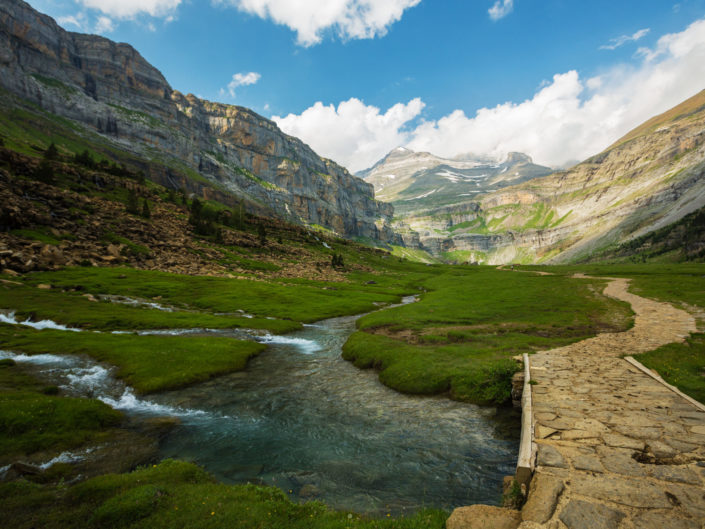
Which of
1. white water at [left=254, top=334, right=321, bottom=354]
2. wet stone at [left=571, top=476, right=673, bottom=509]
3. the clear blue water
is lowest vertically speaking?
white water at [left=254, top=334, right=321, bottom=354]

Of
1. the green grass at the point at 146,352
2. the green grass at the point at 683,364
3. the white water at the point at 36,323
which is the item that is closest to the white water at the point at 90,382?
the green grass at the point at 146,352

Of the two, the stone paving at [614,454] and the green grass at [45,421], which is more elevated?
the stone paving at [614,454]

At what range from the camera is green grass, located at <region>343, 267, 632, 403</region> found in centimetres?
2130

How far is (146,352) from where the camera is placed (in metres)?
26.6

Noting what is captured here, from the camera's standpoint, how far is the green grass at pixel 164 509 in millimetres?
8195

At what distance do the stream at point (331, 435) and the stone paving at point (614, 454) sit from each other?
3508mm

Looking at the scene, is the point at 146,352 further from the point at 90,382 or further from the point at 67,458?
the point at 67,458

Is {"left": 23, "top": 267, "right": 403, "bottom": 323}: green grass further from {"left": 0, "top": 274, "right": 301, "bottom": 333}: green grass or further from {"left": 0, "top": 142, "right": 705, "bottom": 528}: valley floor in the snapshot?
{"left": 0, "top": 274, "right": 301, "bottom": 333}: green grass

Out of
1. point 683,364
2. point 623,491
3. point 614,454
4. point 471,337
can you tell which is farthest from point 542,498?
point 471,337

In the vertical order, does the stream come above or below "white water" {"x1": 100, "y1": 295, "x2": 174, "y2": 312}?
below

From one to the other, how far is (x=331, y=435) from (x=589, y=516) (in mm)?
11975

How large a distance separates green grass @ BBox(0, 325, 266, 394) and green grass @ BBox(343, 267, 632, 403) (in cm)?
1232

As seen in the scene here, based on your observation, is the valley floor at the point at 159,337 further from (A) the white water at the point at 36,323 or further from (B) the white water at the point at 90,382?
(B) the white water at the point at 90,382

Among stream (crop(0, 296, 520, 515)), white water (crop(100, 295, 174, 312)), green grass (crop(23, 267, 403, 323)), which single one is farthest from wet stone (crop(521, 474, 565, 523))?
white water (crop(100, 295, 174, 312))
